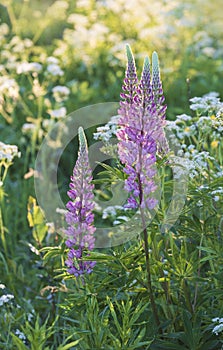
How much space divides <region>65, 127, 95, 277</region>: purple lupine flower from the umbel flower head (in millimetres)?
128

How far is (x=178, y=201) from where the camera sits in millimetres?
2285

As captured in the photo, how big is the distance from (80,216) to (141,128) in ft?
1.16

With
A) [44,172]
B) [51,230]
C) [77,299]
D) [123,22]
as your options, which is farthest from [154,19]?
[77,299]

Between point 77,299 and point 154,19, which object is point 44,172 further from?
point 154,19

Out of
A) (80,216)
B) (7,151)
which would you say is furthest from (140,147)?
(7,151)

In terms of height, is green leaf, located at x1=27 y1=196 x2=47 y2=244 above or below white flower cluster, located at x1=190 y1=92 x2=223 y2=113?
below

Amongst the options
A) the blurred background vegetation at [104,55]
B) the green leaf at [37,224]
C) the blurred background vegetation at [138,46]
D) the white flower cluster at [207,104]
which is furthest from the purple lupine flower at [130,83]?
the blurred background vegetation at [138,46]

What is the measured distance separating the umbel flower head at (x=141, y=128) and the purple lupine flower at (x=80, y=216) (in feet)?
0.42

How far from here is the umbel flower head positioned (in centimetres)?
191

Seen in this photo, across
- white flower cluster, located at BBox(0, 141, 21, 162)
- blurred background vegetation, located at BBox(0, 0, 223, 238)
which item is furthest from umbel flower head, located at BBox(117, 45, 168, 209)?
blurred background vegetation, located at BBox(0, 0, 223, 238)

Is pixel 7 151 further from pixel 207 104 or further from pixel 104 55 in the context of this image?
pixel 104 55

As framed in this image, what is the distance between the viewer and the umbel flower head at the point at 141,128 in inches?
75.2

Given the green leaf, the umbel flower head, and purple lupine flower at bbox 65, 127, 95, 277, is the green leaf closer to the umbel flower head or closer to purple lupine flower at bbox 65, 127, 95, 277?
purple lupine flower at bbox 65, 127, 95, 277

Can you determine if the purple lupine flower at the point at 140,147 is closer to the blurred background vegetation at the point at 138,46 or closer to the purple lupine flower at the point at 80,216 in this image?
the purple lupine flower at the point at 80,216
